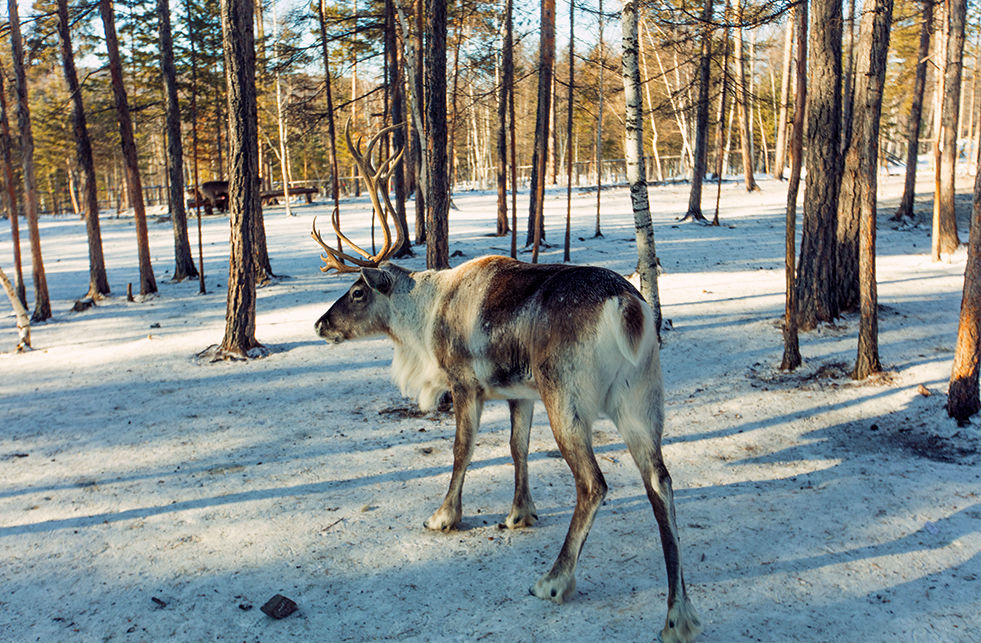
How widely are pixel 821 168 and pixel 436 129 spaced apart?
5.50m

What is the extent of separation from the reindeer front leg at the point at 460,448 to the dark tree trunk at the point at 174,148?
13835 mm

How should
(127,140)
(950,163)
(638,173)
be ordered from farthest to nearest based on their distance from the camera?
(950,163) < (127,140) < (638,173)

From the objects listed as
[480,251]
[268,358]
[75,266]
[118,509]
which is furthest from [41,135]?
[118,509]

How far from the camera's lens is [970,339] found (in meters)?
6.29

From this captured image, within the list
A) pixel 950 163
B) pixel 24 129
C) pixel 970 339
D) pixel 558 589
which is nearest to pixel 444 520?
pixel 558 589

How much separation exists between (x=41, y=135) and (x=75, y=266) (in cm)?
3243

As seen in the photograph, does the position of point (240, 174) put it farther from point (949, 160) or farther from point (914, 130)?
point (914, 130)

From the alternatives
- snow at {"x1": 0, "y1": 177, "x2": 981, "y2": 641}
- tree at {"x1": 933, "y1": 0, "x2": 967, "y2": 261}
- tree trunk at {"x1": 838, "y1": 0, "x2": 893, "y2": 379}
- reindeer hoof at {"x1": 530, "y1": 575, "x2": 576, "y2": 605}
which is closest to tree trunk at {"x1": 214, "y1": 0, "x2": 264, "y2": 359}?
snow at {"x1": 0, "y1": 177, "x2": 981, "y2": 641}

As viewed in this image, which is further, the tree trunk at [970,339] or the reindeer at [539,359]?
the tree trunk at [970,339]

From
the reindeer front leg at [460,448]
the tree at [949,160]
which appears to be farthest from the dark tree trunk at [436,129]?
the tree at [949,160]

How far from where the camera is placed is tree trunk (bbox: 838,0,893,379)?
760cm

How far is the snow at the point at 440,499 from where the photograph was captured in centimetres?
401

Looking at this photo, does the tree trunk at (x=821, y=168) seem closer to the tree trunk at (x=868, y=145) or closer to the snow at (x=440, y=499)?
the tree trunk at (x=868, y=145)

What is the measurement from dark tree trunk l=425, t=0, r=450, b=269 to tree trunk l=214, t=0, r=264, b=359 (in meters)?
3.10
